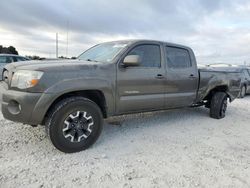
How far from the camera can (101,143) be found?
428 centimetres

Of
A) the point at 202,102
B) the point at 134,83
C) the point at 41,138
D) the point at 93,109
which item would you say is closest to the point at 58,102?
the point at 93,109

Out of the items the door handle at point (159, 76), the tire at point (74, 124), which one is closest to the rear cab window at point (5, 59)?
the door handle at point (159, 76)

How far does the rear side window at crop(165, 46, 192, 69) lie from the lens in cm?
541

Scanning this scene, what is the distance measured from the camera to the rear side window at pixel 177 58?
541 cm

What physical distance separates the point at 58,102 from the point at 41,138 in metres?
0.94

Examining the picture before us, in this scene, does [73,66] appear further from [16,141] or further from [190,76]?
[190,76]

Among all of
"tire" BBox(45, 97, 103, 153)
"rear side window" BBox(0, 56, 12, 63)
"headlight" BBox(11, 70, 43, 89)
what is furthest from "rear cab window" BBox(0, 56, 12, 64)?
"tire" BBox(45, 97, 103, 153)

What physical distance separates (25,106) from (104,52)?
1.98 metres

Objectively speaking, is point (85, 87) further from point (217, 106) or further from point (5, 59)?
point (5, 59)

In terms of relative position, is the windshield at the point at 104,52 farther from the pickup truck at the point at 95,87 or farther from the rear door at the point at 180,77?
the rear door at the point at 180,77

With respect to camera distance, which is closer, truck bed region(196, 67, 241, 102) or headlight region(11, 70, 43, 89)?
headlight region(11, 70, 43, 89)

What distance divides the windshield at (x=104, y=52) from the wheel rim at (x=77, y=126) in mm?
1141

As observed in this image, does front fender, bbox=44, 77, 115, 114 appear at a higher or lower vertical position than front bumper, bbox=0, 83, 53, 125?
higher

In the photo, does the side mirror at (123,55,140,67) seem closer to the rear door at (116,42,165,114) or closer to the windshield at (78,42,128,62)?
the rear door at (116,42,165,114)
